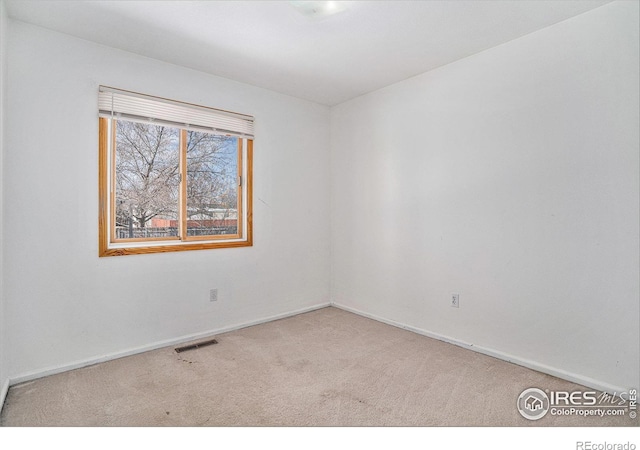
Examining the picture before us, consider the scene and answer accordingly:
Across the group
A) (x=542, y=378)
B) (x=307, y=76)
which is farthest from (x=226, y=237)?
(x=542, y=378)

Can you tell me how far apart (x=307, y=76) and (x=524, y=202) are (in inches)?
86.6

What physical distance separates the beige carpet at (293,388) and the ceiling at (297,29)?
8.04 ft

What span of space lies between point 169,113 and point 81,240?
1.25 m

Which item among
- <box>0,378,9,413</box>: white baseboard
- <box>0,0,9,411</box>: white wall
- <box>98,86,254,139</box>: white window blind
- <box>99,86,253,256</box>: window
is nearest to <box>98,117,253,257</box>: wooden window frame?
<box>99,86,253,256</box>: window

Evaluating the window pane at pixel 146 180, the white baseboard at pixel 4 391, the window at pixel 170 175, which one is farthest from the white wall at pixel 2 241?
the window pane at pixel 146 180

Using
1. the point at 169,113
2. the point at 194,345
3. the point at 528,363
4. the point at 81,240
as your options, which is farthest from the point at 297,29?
the point at 528,363

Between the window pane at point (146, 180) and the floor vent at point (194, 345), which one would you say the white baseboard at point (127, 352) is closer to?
the floor vent at point (194, 345)

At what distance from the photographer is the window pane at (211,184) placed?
322cm

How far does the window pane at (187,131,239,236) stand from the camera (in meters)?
3.22

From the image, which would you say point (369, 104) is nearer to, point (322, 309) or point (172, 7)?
point (172, 7)

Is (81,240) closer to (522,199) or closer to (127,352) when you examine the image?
(127,352)

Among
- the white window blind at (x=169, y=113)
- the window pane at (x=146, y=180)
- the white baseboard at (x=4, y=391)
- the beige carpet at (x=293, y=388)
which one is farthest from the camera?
the window pane at (x=146, y=180)

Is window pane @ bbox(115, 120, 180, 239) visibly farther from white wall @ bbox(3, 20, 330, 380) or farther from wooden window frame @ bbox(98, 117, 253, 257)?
white wall @ bbox(3, 20, 330, 380)

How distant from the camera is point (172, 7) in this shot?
216 cm
